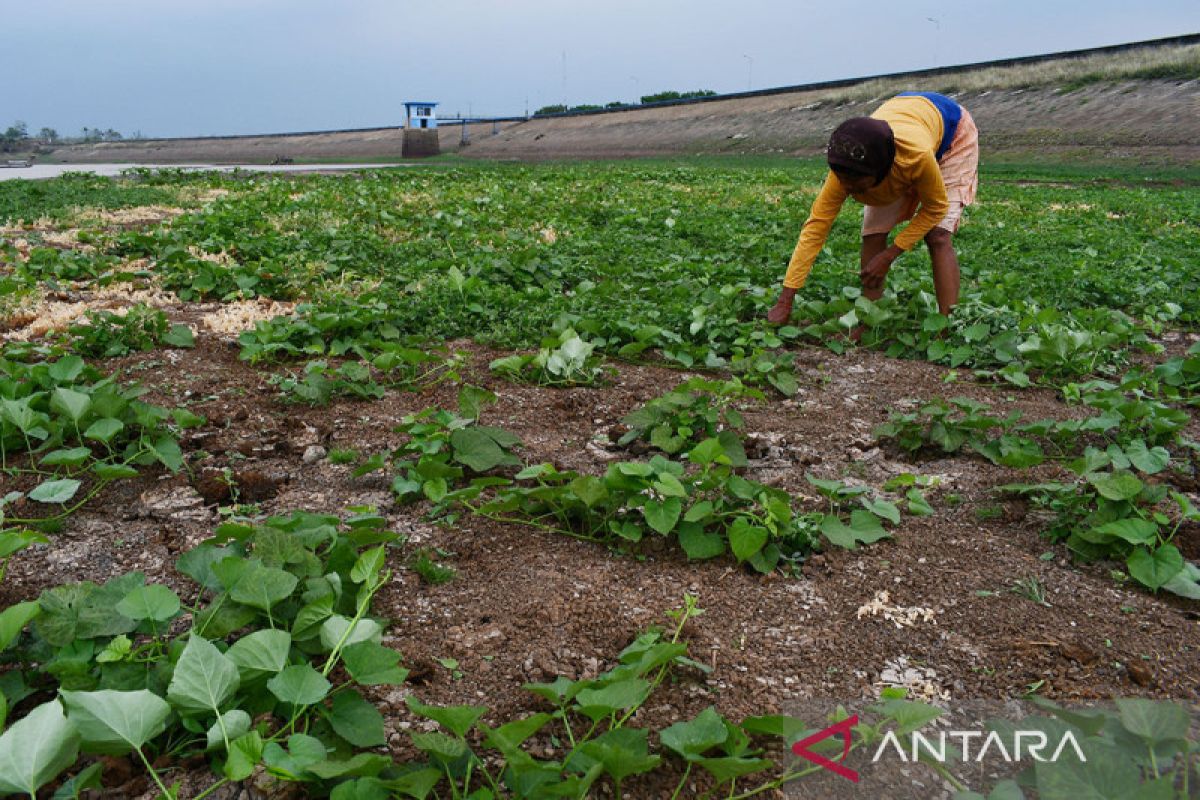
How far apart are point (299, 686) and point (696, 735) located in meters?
0.73

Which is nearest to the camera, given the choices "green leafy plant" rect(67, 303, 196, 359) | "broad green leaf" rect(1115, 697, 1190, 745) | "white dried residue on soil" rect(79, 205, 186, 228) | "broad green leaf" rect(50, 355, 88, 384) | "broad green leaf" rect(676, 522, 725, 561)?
"broad green leaf" rect(1115, 697, 1190, 745)

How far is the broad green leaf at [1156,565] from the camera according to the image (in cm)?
212

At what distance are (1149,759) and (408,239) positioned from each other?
691 centimetres

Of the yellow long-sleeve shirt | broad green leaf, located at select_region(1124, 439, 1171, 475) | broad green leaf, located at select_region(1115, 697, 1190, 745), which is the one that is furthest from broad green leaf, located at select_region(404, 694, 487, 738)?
the yellow long-sleeve shirt

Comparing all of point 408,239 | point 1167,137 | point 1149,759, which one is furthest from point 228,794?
point 1167,137

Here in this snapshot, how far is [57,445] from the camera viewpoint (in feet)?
9.17

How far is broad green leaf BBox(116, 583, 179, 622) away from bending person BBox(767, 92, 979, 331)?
334 centimetres

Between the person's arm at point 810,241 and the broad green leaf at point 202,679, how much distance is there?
12.1 ft

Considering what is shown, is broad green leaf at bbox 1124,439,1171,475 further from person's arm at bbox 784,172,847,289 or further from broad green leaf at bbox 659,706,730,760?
person's arm at bbox 784,172,847,289

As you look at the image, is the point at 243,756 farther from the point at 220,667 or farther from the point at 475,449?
the point at 475,449

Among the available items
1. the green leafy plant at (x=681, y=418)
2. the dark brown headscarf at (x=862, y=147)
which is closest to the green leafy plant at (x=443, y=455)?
the green leafy plant at (x=681, y=418)

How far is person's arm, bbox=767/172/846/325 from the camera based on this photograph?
4.50 meters

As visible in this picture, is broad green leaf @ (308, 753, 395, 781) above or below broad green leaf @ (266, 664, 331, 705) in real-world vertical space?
below

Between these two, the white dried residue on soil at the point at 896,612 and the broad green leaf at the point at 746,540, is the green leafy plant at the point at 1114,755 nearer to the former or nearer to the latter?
the white dried residue on soil at the point at 896,612
